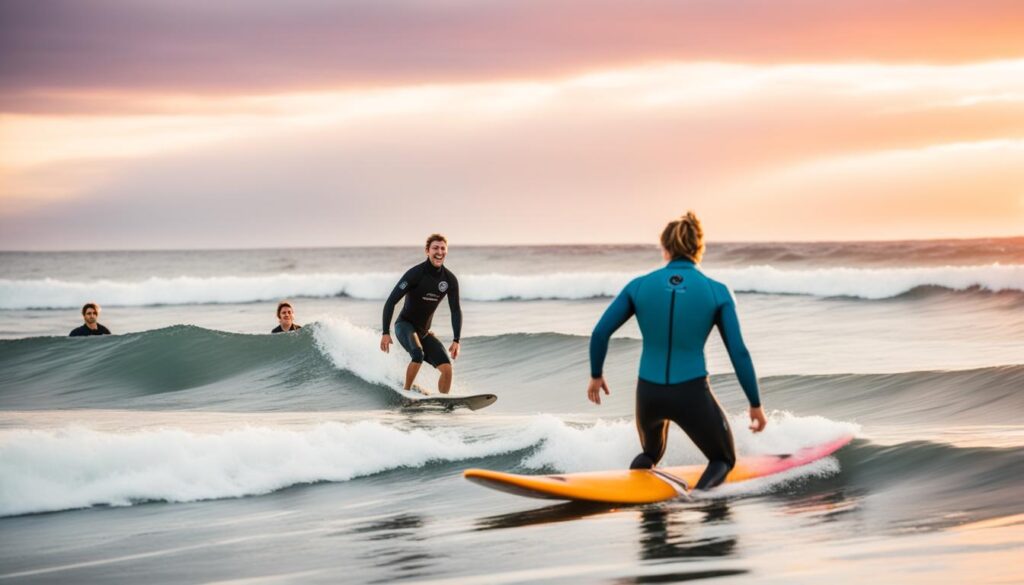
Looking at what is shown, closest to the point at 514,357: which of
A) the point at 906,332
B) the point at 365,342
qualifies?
the point at 365,342

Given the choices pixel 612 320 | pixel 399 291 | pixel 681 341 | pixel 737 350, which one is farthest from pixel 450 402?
pixel 737 350

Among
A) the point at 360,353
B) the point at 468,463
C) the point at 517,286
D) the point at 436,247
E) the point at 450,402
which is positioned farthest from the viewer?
the point at 517,286

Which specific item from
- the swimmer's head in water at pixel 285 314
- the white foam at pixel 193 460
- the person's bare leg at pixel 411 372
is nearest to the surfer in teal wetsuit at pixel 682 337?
the white foam at pixel 193 460

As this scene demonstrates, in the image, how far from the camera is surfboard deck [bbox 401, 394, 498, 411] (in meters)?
12.1

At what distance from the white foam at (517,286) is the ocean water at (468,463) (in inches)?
232

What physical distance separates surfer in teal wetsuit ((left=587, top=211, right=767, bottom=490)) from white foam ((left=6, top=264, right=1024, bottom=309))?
1986 centimetres

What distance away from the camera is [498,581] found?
498 centimetres

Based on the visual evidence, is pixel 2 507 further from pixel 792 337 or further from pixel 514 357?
pixel 792 337

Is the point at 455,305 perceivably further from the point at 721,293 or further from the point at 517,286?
the point at 517,286

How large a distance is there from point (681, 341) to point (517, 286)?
28912 millimetres

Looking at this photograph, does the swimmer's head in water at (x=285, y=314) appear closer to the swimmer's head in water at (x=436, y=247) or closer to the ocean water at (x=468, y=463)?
the ocean water at (x=468, y=463)

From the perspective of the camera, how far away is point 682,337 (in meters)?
6.22

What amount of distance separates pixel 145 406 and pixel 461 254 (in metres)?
42.7

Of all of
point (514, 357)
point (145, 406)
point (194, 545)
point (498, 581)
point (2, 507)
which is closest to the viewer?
point (498, 581)
